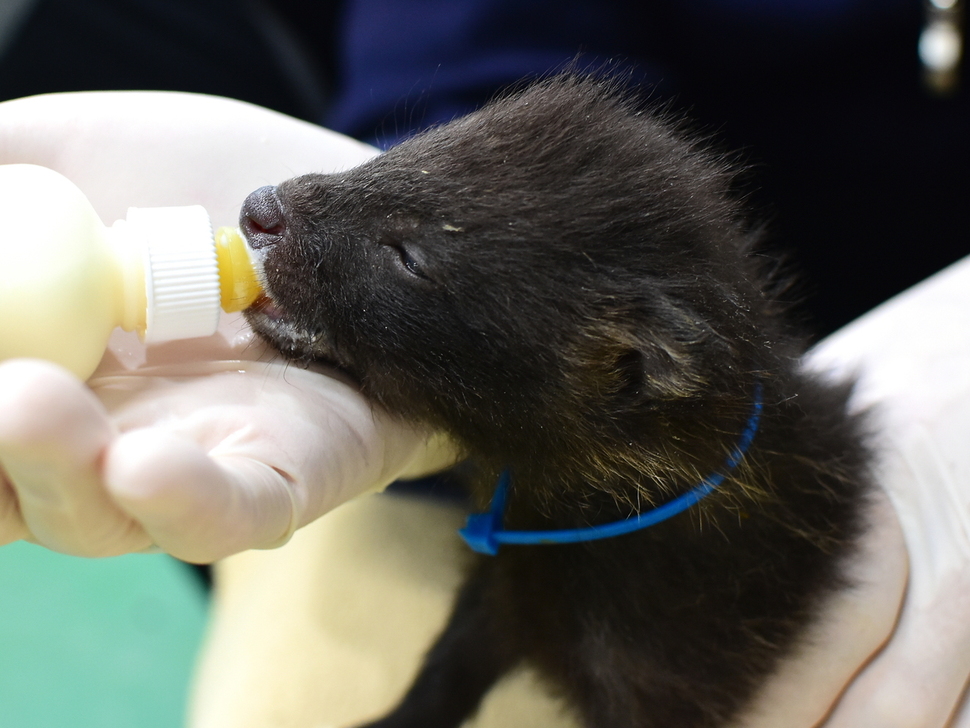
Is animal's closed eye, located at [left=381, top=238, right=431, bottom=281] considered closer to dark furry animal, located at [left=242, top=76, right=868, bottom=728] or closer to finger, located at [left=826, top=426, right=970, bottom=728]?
dark furry animal, located at [left=242, top=76, right=868, bottom=728]

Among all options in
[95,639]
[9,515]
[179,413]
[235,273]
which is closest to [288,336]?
[235,273]

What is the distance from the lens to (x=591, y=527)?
1365mm

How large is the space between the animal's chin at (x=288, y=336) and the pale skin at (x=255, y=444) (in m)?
0.03

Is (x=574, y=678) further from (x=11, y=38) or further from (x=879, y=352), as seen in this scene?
(x=11, y=38)

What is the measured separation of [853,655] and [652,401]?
664mm

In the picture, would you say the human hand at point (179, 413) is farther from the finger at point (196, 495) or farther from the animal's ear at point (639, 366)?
the animal's ear at point (639, 366)

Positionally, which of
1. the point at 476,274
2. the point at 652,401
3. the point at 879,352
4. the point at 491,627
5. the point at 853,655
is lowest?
the point at 491,627

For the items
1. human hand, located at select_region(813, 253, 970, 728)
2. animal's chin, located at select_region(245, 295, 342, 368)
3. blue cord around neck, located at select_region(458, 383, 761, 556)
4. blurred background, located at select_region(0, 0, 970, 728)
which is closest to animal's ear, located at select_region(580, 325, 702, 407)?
blue cord around neck, located at select_region(458, 383, 761, 556)

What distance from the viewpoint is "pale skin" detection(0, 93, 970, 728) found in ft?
2.57

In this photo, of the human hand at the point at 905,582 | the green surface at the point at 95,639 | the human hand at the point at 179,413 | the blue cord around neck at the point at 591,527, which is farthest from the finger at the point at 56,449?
the green surface at the point at 95,639

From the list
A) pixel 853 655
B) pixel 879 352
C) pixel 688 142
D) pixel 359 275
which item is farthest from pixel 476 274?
pixel 879 352

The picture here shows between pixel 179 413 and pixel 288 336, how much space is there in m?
0.27

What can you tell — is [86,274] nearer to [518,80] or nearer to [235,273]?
[235,273]

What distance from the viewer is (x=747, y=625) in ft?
4.50
